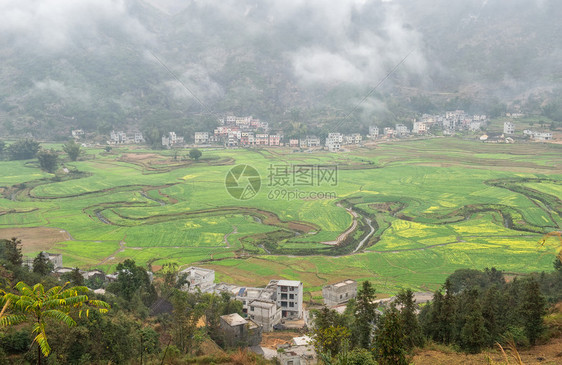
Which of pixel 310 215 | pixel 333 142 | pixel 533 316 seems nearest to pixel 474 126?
pixel 333 142

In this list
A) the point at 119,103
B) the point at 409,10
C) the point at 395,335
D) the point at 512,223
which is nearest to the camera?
the point at 395,335

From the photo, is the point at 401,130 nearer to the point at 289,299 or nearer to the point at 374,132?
the point at 374,132

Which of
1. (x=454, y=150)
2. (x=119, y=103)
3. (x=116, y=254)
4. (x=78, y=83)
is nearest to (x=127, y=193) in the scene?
(x=116, y=254)

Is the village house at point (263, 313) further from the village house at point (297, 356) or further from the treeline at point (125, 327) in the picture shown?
the village house at point (297, 356)

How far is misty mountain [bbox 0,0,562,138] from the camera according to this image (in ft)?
308

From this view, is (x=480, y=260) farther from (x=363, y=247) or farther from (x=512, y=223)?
(x=512, y=223)

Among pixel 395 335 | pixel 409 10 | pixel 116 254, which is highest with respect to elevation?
pixel 409 10

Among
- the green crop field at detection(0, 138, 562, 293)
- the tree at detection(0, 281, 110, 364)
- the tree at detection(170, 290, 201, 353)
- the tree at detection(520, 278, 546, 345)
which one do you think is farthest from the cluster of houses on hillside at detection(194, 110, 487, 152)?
the tree at detection(0, 281, 110, 364)

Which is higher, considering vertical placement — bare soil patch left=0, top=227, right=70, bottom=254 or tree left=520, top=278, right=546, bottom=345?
tree left=520, top=278, right=546, bottom=345

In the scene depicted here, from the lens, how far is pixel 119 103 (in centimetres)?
9662

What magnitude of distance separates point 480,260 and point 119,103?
8816 cm

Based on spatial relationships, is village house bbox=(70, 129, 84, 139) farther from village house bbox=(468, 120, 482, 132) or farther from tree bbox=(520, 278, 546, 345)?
tree bbox=(520, 278, 546, 345)

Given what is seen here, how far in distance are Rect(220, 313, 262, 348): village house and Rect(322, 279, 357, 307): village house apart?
5.38 metres

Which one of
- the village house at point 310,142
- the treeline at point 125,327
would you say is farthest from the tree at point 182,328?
the village house at point 310,142
